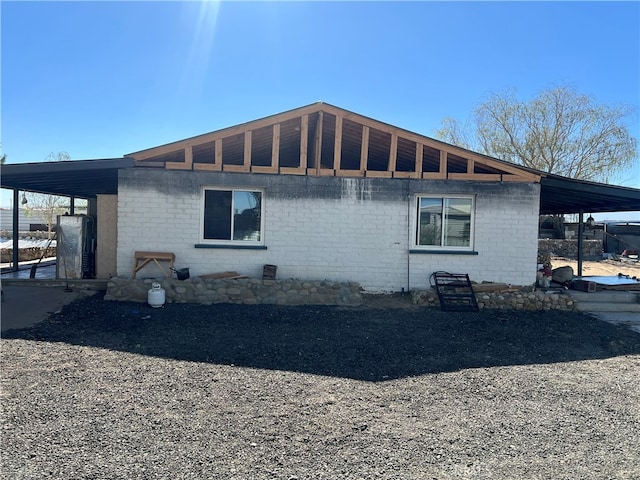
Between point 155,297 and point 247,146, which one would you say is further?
point 247,146

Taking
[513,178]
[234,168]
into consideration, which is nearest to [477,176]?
[513,178]

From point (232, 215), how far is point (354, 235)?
2.72 m

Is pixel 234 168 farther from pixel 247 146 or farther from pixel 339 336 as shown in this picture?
pixel 339 336

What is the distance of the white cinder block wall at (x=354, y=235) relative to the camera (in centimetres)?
889

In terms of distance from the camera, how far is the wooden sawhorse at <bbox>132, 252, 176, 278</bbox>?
8695mm

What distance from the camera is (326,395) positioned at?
163 inches

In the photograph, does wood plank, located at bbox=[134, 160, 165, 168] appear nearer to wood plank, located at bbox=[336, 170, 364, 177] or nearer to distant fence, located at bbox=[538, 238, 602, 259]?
wood plank, located at bbox=[336, 170, 364, 177]

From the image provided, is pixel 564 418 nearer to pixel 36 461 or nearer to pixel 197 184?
pixel 36 461

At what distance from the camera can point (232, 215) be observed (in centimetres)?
904

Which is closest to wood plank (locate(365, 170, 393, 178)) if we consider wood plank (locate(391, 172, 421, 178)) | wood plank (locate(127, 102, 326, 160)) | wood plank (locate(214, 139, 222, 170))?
wood plank (locate(391, 172, 421, 178))

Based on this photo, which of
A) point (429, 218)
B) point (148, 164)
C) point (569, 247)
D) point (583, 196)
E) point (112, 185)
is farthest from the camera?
point (569, 247)

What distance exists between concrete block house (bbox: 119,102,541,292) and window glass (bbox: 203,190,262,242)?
2cm

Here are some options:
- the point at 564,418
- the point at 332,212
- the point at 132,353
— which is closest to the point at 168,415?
the point at 132,353

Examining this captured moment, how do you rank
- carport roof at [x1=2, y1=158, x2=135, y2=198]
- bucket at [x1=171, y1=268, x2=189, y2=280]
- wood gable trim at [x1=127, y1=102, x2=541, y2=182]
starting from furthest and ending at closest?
wood gable trim at [x1=127, y1=102, x2=541, y2=182]
bucket at [x1=171, y1=268, x2=189, y2=280]
carport roof at [x1=2, y1=158, x2=135, y2=198]
